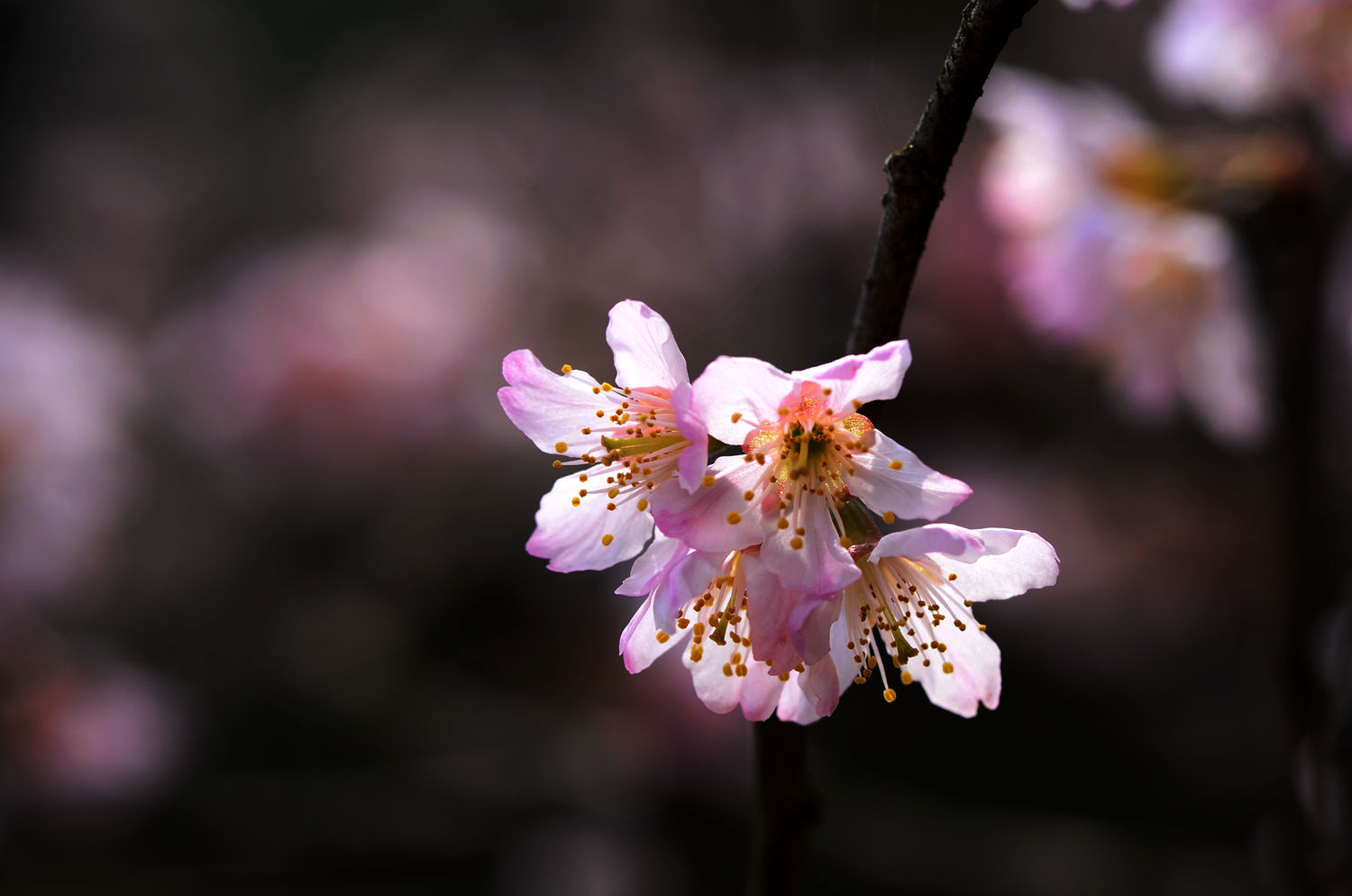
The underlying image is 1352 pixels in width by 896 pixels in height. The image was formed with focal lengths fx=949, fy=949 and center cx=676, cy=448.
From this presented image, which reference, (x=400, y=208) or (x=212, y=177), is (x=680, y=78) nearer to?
(x=400, y=208)

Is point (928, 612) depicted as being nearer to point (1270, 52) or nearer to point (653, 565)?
point (653, 565)

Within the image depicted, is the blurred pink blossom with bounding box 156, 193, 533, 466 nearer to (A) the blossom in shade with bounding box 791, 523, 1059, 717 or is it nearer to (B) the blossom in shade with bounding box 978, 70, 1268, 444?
(B) the blossom in shade with bounding box 978, 70, 1268, 444

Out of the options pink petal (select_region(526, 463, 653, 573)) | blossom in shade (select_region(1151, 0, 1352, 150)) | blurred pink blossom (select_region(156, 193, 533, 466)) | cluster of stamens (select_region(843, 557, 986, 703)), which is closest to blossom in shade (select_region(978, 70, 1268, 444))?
blossom in shade (select_region(1151, 0, 1352, 150))

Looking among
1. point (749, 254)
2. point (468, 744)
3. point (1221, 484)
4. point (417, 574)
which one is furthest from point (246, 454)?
point (1221, 484)

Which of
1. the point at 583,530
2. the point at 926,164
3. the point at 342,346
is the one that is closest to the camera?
the point at 926,164

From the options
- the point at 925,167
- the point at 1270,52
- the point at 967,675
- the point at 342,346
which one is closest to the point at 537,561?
the point at 342,346

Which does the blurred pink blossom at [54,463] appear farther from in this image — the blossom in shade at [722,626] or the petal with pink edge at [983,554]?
the petal with pink edge at [983,554]

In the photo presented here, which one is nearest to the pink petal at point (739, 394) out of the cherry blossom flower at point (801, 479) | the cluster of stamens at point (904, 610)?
the cherry blossom flower at point (801, 479)
